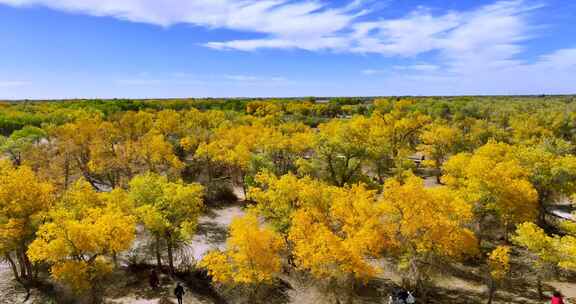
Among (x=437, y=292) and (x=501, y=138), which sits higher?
(x=501, y=138)

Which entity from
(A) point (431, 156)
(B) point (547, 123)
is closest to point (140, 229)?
(A) point (431, 156)

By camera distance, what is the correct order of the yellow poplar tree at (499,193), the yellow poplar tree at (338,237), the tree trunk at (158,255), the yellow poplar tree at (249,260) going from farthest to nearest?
the yellow poplar tree at (499,193) < the tree trunk at (158,255) < the yellow poplar tree at (249,260) < the yellow poplar tree at (338,237)

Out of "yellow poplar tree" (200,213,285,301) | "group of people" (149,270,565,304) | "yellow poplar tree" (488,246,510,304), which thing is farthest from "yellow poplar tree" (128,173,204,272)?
"yellow poplar tree" (488,246,510,304)

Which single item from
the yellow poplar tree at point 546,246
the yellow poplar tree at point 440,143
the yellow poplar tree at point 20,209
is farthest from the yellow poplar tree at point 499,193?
the yellow poplar tree at point 20,209

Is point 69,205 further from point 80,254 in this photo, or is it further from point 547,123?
point 547,123

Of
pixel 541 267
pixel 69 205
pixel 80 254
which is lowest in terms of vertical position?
pixel 541 267

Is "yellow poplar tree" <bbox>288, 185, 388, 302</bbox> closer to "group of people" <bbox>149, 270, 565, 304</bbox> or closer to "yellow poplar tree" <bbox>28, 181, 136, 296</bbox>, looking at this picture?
"group of people" <bbox>149, 270, 565, 304</bbox>

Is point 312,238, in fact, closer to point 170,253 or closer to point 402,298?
point 402,298

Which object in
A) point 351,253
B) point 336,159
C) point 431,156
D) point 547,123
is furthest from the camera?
point 547,123

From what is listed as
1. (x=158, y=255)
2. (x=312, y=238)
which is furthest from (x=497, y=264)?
(x=158, y=255)

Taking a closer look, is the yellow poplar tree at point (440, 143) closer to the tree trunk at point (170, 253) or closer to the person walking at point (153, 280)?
the tree trunk at point (170, 253)

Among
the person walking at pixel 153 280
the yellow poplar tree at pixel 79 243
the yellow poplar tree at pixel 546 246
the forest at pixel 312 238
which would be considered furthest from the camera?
the person walking at pixel 153 280
